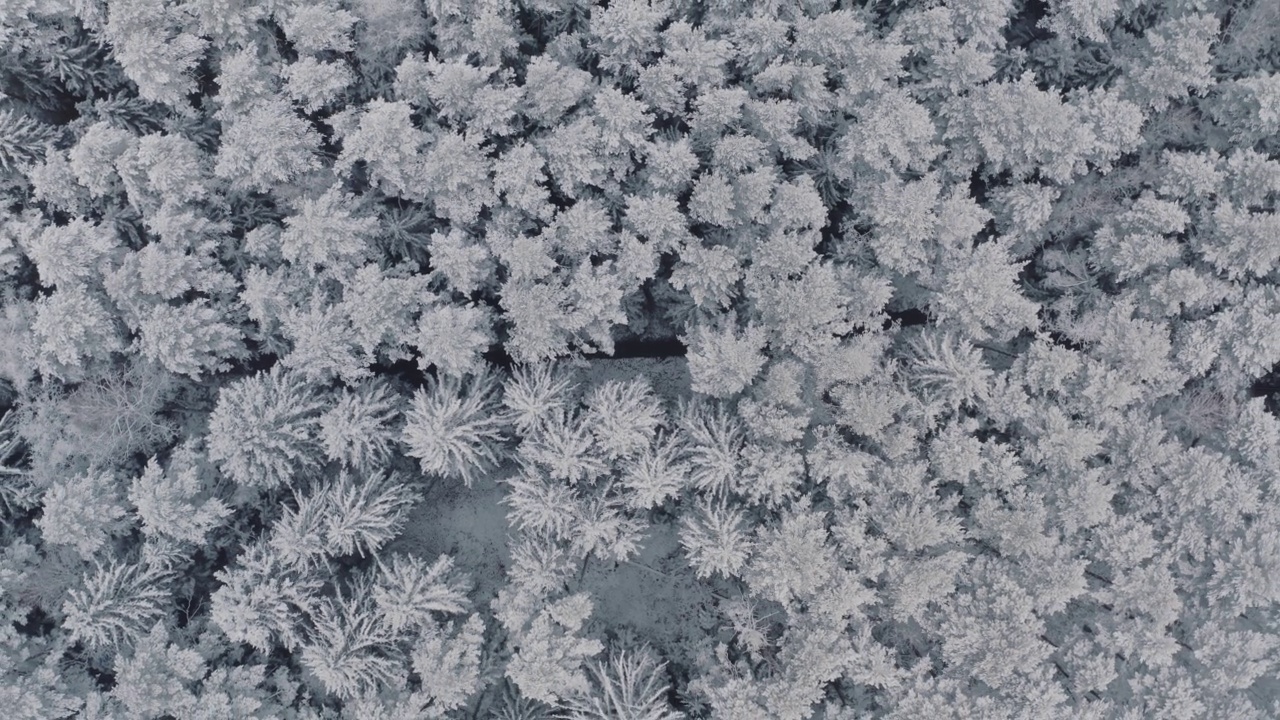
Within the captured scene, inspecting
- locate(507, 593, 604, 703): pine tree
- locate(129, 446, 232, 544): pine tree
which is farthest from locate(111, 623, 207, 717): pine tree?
locate(507, 593, 604, 703): pine tree

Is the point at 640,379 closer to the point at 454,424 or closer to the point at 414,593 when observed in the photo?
the point at 454,424

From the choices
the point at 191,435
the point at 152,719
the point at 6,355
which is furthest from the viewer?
the point at 191,435

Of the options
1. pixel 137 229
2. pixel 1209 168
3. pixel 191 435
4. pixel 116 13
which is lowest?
pixel 191 435

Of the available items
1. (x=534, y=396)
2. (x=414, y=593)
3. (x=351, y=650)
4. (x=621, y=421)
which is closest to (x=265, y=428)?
(x=414, y=593)

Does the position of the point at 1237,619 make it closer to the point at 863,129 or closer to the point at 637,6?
the point at 863,129

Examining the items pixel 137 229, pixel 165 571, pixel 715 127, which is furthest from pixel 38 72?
pixel 715 127

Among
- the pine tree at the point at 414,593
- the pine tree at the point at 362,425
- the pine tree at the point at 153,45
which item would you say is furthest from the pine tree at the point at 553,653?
the pine tree at the point at 153,45

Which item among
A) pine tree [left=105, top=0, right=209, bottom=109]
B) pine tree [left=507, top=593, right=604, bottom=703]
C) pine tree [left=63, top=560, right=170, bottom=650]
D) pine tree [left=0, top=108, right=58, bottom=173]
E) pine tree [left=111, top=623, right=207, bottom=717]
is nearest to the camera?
pine tree [left=111, top=623, right=207, bottom=717]

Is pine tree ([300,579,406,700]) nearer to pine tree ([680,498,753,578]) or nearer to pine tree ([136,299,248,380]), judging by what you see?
pine tree ([136,299,248,380])
